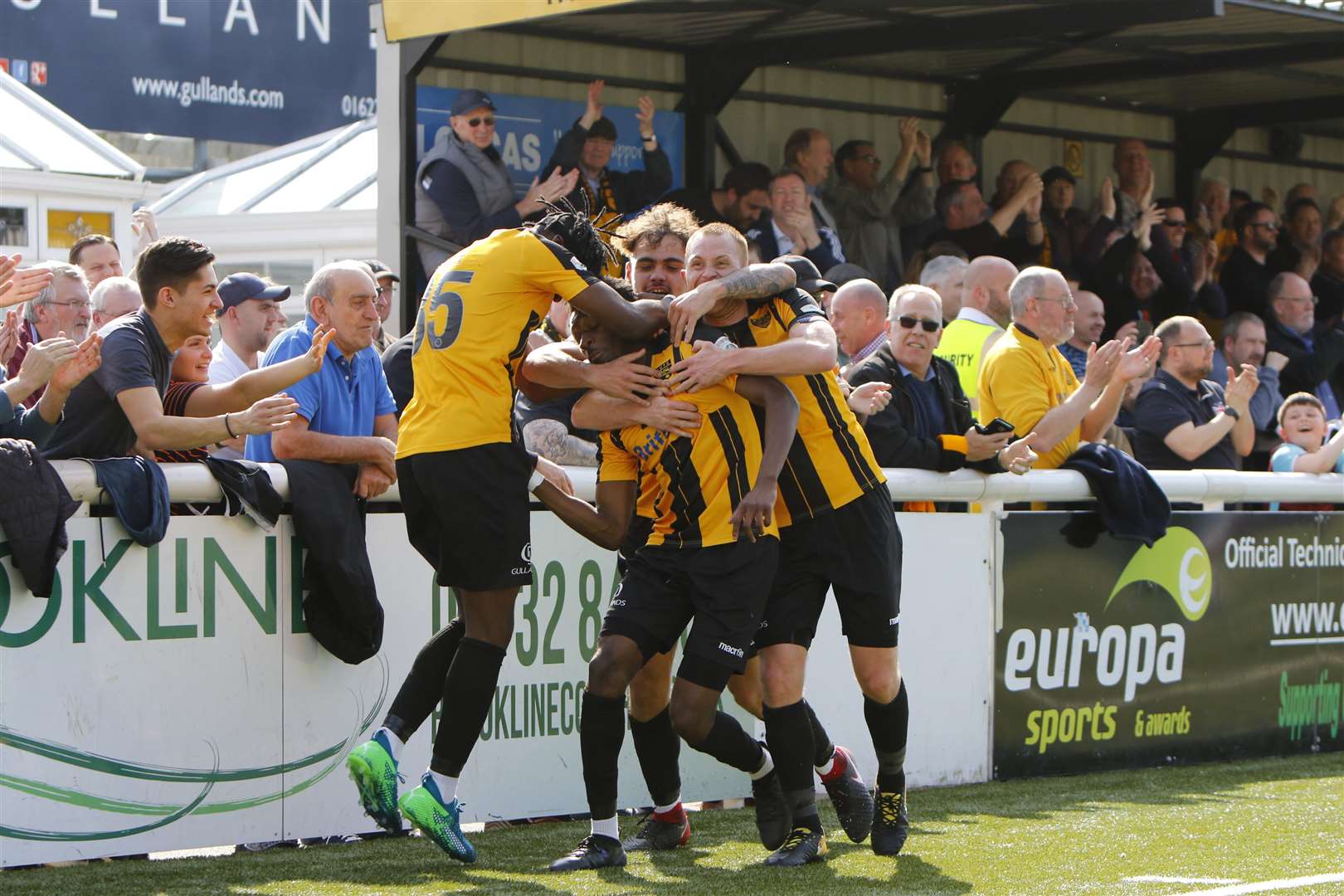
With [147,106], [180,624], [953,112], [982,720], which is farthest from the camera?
[147,106]

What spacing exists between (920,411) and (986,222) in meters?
5.04

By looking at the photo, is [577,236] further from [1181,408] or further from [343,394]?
[1181,408]

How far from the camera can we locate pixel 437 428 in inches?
233

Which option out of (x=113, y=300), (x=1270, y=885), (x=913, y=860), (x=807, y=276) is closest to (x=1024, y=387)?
(x=807, y=276)

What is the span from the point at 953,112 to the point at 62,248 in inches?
266

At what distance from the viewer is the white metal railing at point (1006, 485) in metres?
6.32

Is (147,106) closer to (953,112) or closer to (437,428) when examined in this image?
(953,112)

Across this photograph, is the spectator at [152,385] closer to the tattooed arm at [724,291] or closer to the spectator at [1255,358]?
the tattooed arm at [724,291]

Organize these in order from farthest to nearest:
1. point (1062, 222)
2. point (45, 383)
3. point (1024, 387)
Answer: point (1062, 222) < point (1024, 387) < point (45, 383)

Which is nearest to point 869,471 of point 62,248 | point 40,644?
point 40,644

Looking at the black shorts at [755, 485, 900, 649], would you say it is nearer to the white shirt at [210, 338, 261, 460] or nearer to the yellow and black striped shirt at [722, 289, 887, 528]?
the yellow and black striped shirt at [722, 289, 887, 528]

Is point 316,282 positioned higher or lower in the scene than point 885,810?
higher

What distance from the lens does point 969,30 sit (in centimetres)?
1266

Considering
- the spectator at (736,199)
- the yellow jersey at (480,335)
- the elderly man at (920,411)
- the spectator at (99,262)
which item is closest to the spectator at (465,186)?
the spectator at (736,199)
